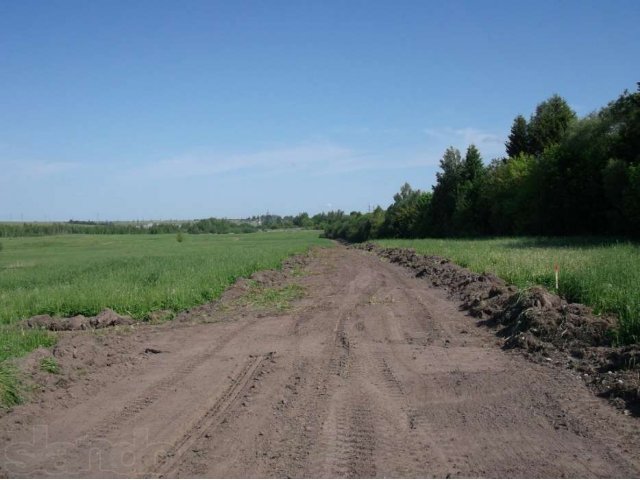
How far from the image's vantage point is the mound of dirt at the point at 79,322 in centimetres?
1392

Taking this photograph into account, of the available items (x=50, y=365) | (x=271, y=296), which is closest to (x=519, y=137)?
(x=271, y=296)

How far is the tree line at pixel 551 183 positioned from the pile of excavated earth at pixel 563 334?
2152 cm

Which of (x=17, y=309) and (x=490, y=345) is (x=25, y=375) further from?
(x=17, y=309)

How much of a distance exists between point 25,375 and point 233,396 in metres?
3.26

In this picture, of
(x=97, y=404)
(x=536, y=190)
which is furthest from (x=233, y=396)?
Answer: (x=536, y=190)

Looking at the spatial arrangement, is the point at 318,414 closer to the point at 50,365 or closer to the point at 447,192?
the point at 50,365

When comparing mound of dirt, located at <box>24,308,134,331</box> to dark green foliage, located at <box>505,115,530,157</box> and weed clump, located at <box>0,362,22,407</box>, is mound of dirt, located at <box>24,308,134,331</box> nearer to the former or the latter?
weed clump, located at <box>0,362,22,407</box>

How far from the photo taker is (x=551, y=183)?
44.8 meters

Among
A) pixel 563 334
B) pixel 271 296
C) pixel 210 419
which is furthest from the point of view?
pixel 271 296

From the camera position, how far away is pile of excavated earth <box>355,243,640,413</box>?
750 cm

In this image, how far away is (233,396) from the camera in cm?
761

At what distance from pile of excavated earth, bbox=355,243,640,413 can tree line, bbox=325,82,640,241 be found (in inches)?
847

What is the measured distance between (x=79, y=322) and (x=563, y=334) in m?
11.4

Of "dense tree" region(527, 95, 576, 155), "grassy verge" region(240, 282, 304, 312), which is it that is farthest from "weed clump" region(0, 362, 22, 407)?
"dense tree" region(527, 95, 576, 155)
